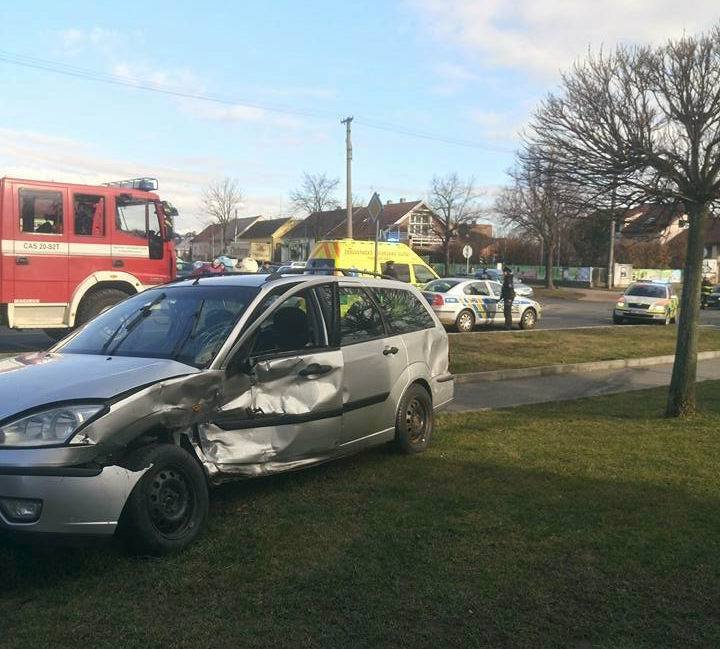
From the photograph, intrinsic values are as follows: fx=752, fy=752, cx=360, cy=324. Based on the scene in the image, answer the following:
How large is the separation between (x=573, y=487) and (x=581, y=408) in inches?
153

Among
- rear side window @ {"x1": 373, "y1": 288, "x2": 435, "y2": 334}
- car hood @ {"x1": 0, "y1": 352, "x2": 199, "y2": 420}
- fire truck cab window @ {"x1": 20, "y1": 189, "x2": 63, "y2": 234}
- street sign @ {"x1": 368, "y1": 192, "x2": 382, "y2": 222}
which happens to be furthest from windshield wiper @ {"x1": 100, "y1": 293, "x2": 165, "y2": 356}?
street sign @ {"x1": 368, "y1": 192, "x2": 382, "y2": 222}

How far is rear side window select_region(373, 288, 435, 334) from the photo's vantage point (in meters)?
6.69

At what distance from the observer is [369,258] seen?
67.6ft

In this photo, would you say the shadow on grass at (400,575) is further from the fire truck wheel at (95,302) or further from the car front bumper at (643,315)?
the car front bumper at (643,315)

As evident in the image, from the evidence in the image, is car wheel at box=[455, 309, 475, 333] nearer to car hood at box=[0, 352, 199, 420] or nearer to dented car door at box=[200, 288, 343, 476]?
dented car door at box=[200, 288, 343, 476]

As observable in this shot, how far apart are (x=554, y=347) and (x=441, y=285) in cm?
557

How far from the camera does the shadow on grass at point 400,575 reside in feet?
11.5

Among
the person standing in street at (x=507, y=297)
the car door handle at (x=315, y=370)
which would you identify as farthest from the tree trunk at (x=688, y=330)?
the person standing in street at (x=507, y=297)

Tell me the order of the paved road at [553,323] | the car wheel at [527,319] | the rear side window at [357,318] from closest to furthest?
the rear side window at [357,318], the paved road at [553,323], the car wheel at [527,319]

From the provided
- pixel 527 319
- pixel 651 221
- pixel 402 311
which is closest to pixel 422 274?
pixel 527 319

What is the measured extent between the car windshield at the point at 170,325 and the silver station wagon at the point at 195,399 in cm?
1

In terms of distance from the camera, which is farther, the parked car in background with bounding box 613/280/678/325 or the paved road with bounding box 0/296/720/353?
the parked car in background with bounding box 613/280/678/325

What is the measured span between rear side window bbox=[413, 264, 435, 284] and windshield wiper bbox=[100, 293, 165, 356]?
1635 centimetres

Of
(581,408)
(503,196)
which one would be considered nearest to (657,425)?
(581,408)
